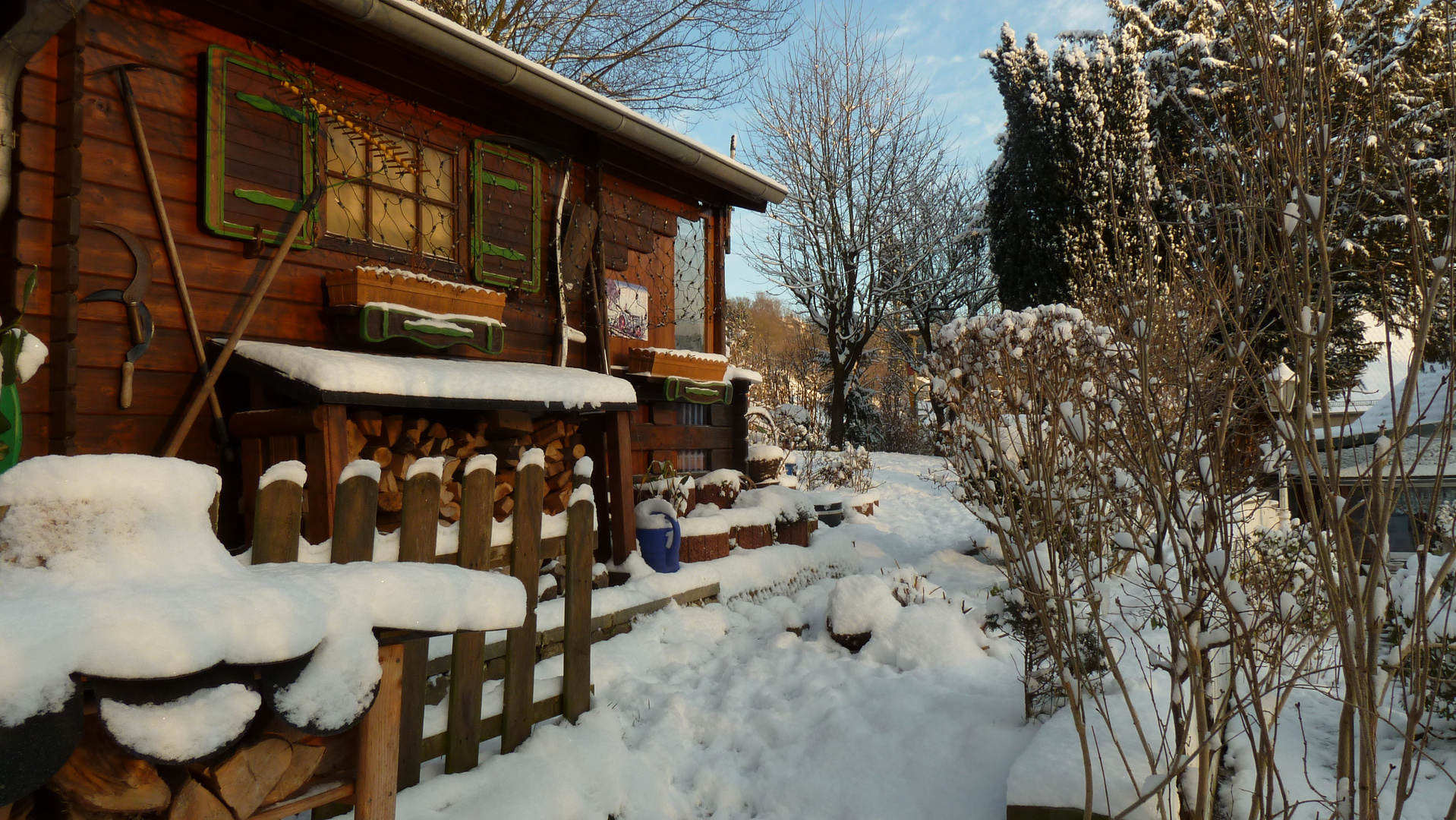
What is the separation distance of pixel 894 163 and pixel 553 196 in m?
11.7

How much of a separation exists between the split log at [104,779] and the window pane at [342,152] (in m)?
4.01

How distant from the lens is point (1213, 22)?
12492 mm

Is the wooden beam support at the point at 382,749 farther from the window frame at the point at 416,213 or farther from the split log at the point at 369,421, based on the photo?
the window frame at the point at 416,213

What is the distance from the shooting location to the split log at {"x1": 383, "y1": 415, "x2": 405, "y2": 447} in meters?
4.23

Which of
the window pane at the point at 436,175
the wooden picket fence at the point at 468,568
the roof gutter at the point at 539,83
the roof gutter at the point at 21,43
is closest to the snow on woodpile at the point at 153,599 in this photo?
the wooden picket fence at the point at 468,568

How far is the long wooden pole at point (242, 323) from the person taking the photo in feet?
11.8

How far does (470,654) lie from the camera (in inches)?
109

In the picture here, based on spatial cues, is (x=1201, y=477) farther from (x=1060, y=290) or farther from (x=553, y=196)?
(x=1060, y=290)

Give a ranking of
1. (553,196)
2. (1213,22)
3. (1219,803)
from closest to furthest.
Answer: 1. (1219,803)
2. (553,196)
3. (1213,22)

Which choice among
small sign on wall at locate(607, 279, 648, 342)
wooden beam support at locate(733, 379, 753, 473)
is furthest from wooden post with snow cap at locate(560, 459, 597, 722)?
wooden beam support at locate(733, 379, 753, 473)

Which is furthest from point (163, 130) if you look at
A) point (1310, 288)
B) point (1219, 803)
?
point (1219, 803)

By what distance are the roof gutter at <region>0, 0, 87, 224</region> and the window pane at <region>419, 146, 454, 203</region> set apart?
1896 millimetres

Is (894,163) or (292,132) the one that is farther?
(894,163)

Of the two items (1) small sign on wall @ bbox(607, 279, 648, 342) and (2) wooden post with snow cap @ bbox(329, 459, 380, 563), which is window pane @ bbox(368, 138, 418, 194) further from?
(2) wooden post with snow cap @ bbox(329, 459, 380, 563)
